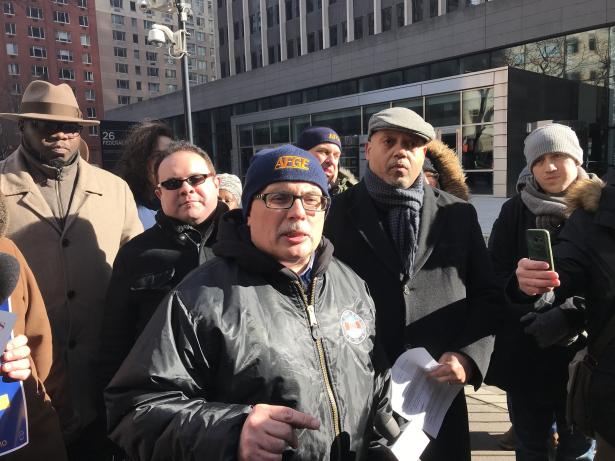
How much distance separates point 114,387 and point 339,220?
53.5 inches

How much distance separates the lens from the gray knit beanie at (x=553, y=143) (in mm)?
2811

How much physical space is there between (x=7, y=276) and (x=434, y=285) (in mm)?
1797

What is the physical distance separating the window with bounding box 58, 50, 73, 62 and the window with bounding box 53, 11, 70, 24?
473 cm

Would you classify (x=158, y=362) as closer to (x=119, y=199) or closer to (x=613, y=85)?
(x=119, y=199)

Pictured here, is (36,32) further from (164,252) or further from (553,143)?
(553,143)

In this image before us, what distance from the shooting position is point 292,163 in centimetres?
166

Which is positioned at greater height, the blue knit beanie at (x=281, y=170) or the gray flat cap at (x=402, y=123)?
the gray flat cap at (x=402, y=123)

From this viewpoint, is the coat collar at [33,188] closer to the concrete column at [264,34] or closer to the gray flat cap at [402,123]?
the gray flat cap at [402,123]

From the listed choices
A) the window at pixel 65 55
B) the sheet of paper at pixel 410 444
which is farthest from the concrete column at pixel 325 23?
Result: the window at pixel 65 55

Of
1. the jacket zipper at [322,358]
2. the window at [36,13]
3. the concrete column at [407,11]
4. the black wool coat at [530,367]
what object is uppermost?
the window at [36,13]

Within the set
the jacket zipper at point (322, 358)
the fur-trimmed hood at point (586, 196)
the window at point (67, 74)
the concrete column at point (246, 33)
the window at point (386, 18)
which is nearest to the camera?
the jacket zipper at point (322, 358)

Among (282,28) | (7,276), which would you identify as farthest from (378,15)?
(7,276)

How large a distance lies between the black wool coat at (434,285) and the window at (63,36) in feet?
300

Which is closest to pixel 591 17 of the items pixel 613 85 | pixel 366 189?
pixel 613 85
